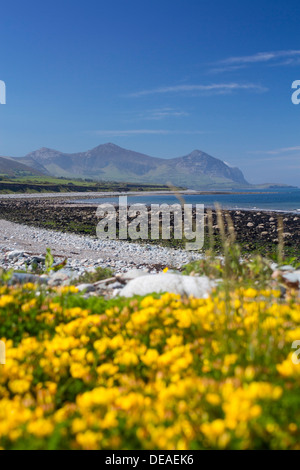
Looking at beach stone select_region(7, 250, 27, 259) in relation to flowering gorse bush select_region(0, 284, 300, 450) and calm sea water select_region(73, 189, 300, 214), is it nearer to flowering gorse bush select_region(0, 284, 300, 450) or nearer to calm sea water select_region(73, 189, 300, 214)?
flowering gorse bush select_region(0, 284, 300, 450)

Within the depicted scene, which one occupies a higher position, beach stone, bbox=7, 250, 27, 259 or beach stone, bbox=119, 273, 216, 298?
beach stone, bbox=119, 273, 216, 298

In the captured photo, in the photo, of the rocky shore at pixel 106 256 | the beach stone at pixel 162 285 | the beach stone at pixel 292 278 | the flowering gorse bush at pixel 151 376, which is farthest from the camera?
the rocky shore at pixel 106 256

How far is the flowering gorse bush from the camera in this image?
2355 millimetres

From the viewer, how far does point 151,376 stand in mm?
3250

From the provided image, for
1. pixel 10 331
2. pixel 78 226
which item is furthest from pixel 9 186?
pixel 10 331

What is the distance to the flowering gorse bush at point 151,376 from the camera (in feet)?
7.73

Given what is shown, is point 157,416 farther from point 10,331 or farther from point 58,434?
point 10,331

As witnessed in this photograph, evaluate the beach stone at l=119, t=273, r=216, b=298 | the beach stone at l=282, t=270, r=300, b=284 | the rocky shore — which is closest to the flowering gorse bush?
the beach stone at l=119, t=273, r=216, b=298

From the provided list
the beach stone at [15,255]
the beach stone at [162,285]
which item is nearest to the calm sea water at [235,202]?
the beach stone at [15,255]

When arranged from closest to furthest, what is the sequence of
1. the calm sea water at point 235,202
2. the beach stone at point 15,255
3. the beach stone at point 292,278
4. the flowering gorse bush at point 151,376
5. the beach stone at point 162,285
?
the flowering gorse bush at point 151,376
the beach stone at point 162,285
the beach stone at point 292,278
the beach stone at point 15,255
the calm sea water at point 235,202

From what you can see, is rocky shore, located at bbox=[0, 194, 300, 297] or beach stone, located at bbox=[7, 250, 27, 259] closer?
rocky shore, located at bbox=[0, 194, 300, 297]

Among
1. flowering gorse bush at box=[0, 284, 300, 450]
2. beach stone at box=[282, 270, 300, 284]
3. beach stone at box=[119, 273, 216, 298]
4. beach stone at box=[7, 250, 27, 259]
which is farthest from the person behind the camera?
beach stone at box=[7, 250, 27, 259]

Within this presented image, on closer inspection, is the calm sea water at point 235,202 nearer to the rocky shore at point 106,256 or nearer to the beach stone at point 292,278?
the rocky shore at point 106,256

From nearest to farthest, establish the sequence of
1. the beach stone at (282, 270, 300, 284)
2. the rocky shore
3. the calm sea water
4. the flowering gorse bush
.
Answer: the flowering gorse bush < the beach stone at (282, 270, 300, 284) < the rocky shore < the calm sea water
